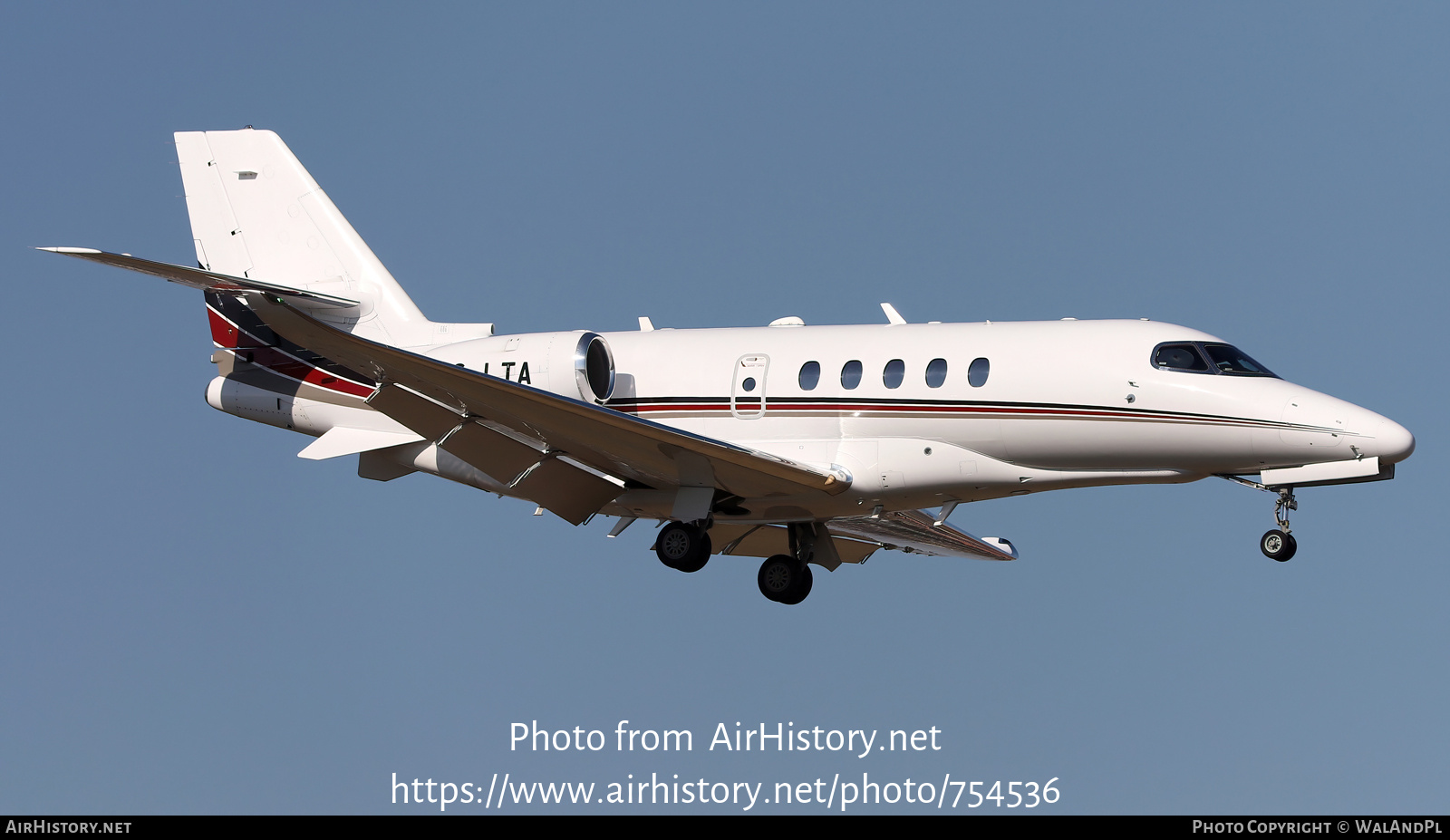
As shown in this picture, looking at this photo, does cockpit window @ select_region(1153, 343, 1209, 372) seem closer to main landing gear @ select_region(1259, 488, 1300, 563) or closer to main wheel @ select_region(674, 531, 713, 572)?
main landing gear @ select_region(1259, 488, 1300, 563)

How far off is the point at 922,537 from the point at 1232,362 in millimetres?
6274

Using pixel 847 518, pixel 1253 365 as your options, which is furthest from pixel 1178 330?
pixel 847 518

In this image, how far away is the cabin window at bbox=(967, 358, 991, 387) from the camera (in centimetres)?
1920

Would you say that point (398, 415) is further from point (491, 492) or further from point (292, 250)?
point (292, 250)

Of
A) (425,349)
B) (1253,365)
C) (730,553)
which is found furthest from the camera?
(730,553)

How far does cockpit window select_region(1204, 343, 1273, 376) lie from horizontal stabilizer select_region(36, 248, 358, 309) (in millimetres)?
11887

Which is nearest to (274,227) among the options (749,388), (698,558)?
(749,388)

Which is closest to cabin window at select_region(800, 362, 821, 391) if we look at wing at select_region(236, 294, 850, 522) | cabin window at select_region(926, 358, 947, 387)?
wing at select_region(236, 294, 850, 522)

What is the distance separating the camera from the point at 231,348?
22906 mm

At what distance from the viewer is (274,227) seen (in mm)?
23750

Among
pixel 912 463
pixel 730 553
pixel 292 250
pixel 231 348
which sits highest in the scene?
pixel 292 250

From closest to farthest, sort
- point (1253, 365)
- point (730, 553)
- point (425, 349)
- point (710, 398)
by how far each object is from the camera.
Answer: point (1253, 365) < point (710, 398) < point (425, 349) < point (730, 553)

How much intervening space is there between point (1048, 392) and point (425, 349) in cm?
879

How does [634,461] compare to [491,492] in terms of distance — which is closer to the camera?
[634,461]
